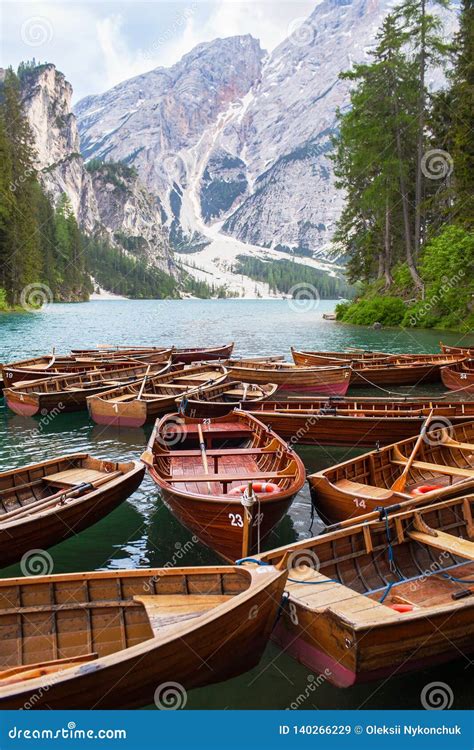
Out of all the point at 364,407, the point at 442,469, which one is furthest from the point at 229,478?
the point at 364,407

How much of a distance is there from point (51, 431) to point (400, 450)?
1211 centimetres

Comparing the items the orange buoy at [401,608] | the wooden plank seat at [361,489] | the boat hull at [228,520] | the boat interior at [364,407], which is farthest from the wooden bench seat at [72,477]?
the boat interior at [364,407]

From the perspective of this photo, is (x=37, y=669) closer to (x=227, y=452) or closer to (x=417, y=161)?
(x=227, y=452)

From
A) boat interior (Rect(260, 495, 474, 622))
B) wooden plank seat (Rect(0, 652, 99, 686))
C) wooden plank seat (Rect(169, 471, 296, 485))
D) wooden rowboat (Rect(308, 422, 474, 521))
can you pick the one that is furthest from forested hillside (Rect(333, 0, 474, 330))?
wooden plank seat (Rect(0, 652, 99, 686))

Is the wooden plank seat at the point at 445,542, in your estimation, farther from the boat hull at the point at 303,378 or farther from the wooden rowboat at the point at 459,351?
the wooden rowboat at the point at 459,351

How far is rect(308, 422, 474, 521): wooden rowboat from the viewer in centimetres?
968

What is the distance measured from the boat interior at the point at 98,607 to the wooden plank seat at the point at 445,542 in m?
3.06

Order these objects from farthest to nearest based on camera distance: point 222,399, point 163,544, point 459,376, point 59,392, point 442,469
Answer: point 459,376 < point 59,392 < point 222,399 < point 442,469 < point 163,544

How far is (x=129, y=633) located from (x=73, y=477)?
5080mm

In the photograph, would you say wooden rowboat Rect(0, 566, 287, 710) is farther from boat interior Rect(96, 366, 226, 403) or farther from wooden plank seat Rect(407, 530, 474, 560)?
boat interior Rect(96, 366, 226, 403)

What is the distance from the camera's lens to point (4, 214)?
75.2 m

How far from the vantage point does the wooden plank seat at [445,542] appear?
7682 millimetres

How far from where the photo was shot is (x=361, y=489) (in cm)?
1056

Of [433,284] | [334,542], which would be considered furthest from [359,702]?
[433,284]
